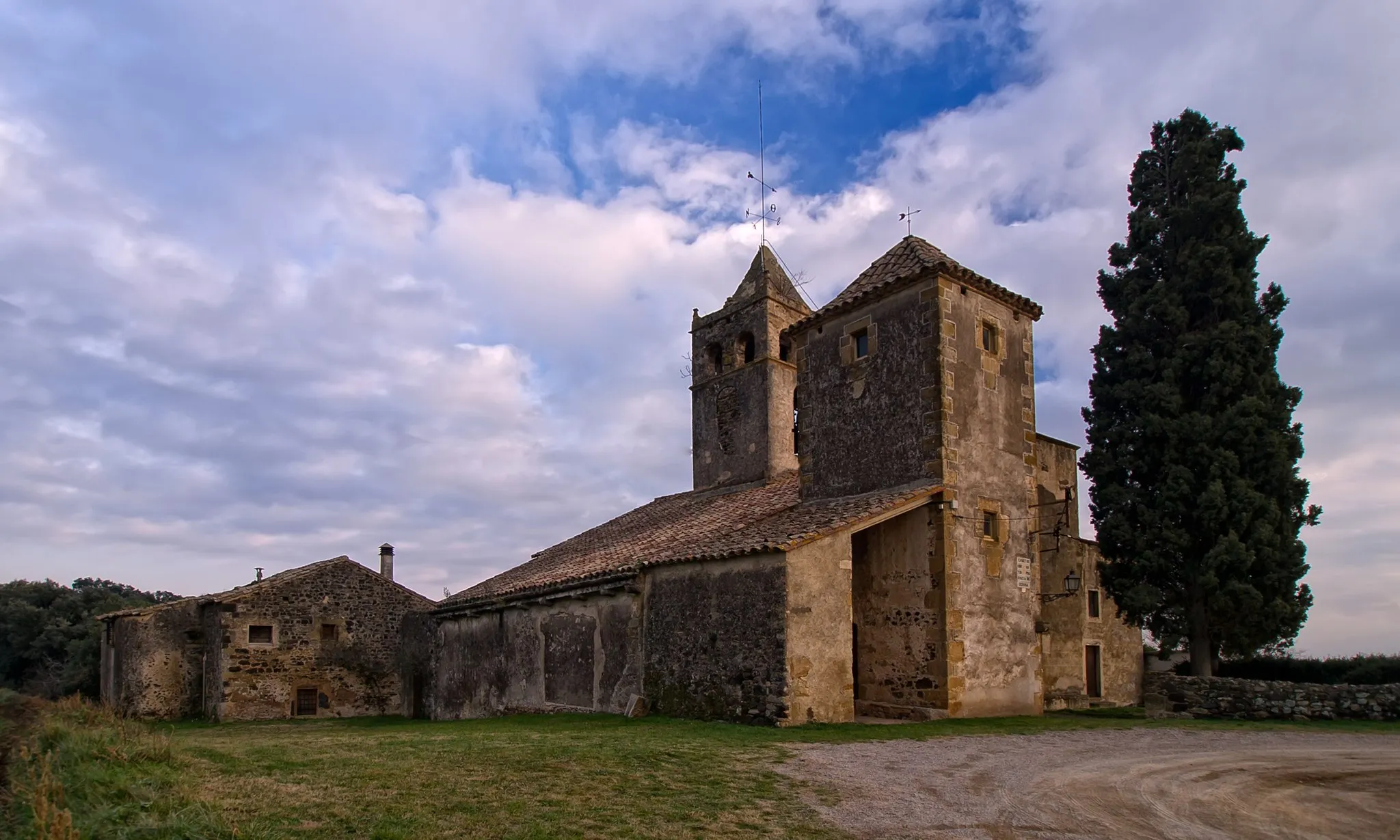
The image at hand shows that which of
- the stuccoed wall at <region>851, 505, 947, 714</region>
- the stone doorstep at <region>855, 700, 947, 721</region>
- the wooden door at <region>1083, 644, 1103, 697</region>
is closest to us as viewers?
the stone doorstep at <region>855, 700, 947, 721</region>

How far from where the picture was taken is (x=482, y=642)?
72.1 feet

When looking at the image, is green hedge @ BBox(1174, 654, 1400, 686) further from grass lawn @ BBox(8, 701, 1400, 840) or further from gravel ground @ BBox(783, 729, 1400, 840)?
grass lawn @ BBox(8, 701, 1400, 840)

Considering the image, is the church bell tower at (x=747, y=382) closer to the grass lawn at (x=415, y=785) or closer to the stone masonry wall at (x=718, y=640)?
the stone masonry wall at (x=718, y=640)

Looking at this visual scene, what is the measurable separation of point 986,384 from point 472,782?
11.6 meters

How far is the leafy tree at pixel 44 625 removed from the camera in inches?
1517

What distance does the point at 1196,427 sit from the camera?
17.9 m

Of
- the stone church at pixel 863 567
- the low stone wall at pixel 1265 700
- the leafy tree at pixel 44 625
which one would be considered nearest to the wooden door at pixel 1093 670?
the stone church at pixel 863 567

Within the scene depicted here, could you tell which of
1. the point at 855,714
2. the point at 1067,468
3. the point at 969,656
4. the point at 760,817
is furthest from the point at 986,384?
the point at 760,817

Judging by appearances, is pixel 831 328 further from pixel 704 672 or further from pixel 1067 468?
pixel 1067 468

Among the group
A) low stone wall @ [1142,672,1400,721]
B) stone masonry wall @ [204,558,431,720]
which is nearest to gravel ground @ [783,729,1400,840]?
low stone wall @ [1142,672,1400,721]

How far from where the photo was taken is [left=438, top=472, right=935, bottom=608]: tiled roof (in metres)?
14.7

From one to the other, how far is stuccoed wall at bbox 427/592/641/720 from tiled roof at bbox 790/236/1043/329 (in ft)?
21.8

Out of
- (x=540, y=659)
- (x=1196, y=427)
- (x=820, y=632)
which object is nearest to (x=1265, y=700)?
(x=1196, y=427)

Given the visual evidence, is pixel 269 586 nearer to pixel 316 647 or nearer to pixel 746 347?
pixel 316 647
